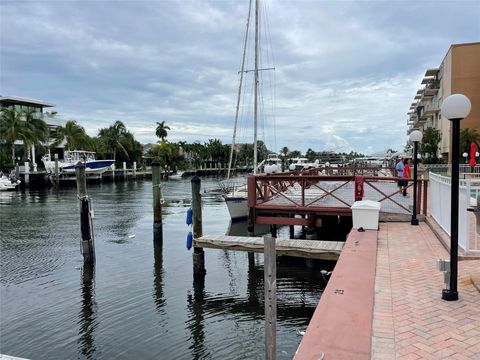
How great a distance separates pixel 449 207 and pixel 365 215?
7.58ft

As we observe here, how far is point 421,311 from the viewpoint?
5.05 meters

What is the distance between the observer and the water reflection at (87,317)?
26.2ft

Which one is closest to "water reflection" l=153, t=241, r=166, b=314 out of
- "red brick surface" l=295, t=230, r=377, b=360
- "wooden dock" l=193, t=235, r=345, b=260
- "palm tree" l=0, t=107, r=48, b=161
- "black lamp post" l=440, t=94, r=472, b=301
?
"wooden dock" l=193, t=235, r=345, b=260

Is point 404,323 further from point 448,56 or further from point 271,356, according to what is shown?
point 448,56

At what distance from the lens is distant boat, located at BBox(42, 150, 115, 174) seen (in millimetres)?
60781

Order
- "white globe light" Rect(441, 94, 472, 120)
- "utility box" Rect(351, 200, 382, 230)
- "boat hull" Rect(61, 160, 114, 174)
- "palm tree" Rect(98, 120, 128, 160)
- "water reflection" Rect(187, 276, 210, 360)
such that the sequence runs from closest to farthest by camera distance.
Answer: "white globe light" Rect(441, 94, 472, 120) < "water reflection" Rect(187, 276, 210, 360) < "utility box" Rect(351, 200, 382, 230) < "boat hull" Rect(61, 160, 114, 174) < "palm tree" Rect(98, 120, 128, 160)

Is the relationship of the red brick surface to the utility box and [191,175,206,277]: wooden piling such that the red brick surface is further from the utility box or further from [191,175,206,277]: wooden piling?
[191,175,206,277]: wooden piling

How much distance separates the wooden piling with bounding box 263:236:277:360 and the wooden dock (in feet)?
16.1

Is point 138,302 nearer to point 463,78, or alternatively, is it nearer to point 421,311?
point 421,311

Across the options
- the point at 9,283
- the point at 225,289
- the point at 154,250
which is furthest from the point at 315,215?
the point at 9,283

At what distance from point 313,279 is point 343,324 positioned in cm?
759

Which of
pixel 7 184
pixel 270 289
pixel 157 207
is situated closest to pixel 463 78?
pixel 157 207

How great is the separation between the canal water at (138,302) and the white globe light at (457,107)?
188 inches

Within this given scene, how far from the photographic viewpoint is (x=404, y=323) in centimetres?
470
